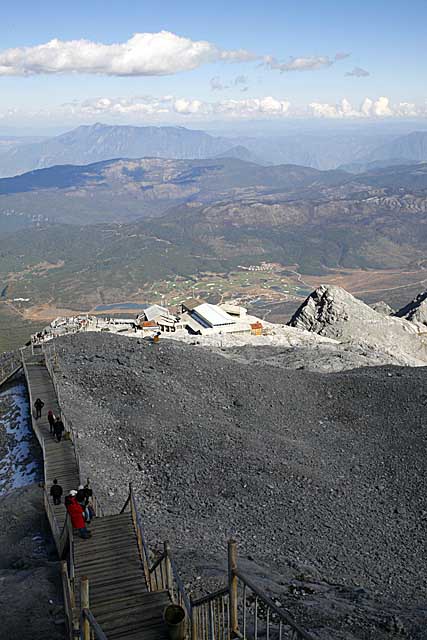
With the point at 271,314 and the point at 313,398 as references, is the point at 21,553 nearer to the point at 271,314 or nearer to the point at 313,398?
the point at 313,398

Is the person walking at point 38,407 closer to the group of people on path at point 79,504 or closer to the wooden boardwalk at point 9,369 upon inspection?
the group of people on path at point 79,504

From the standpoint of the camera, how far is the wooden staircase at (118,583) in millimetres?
11242

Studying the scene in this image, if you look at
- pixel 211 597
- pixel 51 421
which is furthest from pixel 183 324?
pixel 211 597

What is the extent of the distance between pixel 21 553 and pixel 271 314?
180 meters

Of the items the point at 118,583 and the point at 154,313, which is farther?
the point at 154,313

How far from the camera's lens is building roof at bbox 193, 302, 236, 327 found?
64.2 metres

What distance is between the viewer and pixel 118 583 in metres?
13.5

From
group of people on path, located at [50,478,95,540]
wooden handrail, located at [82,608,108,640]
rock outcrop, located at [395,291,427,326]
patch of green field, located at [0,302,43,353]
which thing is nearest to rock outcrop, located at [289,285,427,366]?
rock outcrop, located at [395,291,427,326]

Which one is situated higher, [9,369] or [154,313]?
[9,369]

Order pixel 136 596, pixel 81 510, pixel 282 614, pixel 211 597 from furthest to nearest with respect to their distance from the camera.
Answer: pixel 81 510 < pixel 136 596 < pixel 211 597 < pixel 282 614

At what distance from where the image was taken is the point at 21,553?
→ 18094mm

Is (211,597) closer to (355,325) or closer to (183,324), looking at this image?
(183,324)

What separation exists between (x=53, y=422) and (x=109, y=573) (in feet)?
41.0

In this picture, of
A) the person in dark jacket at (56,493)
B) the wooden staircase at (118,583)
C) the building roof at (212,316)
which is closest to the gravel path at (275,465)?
the wooden staircase at (118,583)
